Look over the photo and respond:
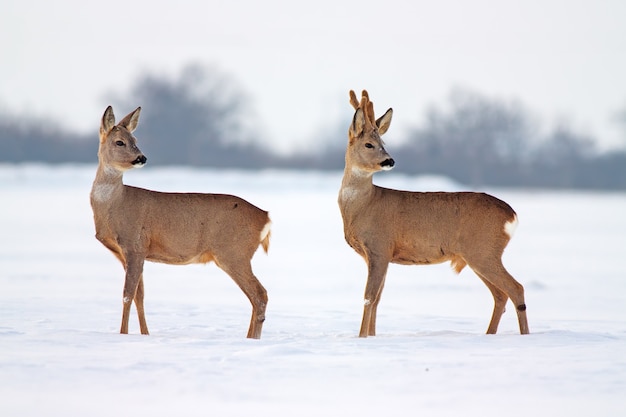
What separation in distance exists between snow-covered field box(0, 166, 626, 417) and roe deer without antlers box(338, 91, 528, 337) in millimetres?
596

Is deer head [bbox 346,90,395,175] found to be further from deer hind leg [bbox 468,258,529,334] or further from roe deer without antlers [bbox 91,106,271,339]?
deer hind leg [bbox 468,258,529,334]

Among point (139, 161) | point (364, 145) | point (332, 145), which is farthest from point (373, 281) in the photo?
point (332, 145)

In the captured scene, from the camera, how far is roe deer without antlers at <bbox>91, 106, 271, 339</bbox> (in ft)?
32.1

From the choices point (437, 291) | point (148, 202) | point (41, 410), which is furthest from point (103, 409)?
point (437, 291)

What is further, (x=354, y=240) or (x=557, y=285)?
(x=557, y=285)

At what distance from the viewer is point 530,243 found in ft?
74.5

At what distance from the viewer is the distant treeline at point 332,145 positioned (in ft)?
200

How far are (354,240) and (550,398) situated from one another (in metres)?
3.47

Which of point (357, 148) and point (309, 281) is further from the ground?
point (357, 148)

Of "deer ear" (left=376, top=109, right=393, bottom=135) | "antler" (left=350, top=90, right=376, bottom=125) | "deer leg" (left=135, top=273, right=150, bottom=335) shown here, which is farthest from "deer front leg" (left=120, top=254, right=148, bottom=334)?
"deer ear" (left=376, top=109, right=393, bottom=135)

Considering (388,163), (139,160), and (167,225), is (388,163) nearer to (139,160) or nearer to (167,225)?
(167,225)

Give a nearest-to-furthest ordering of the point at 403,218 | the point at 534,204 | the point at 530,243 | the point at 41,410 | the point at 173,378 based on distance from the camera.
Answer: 1. the point at 41,410
2. the point at 173,378
3. the point at 403,218
4. the point at 530,243
5. the point at 534,204

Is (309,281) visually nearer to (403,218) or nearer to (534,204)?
(403,218)

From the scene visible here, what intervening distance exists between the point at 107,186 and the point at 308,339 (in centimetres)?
234
